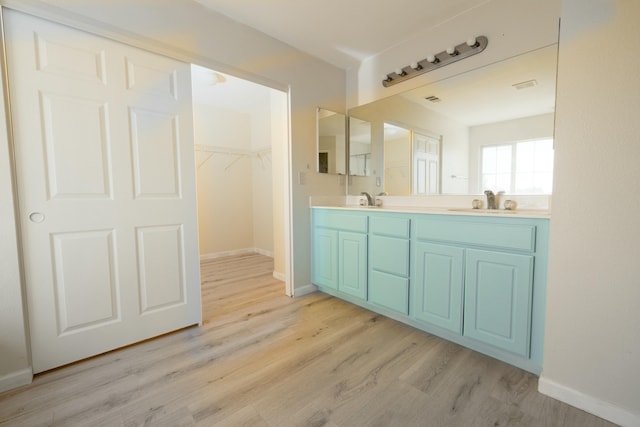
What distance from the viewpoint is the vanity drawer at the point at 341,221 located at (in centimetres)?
230

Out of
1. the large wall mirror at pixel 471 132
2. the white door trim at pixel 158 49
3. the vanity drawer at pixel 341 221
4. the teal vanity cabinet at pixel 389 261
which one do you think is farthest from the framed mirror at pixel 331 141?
the teal vanity cabinet at pixel 389 261

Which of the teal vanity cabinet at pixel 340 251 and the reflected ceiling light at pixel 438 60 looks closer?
the reflected ceiling light at pixel 438 60

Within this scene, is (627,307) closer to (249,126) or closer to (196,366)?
(196,366)

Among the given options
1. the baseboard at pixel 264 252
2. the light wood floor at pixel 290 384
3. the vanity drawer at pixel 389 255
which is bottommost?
the light wood floor at pixel 290 384

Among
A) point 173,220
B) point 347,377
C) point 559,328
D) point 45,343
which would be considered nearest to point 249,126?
point 173,220

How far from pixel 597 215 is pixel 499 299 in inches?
24.9

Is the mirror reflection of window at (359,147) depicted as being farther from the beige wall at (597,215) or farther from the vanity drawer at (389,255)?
the beige wall at (597,215)

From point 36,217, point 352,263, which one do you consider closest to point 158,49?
point 36,217

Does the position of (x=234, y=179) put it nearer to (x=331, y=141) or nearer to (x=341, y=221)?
(x=331, y=141)

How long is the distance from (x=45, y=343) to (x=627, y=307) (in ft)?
9.54

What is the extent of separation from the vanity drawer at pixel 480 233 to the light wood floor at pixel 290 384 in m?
0.72

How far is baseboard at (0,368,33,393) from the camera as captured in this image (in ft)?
4.61

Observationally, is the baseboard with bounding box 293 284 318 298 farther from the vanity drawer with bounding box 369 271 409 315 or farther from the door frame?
the door frame

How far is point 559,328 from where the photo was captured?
1.31 meters
